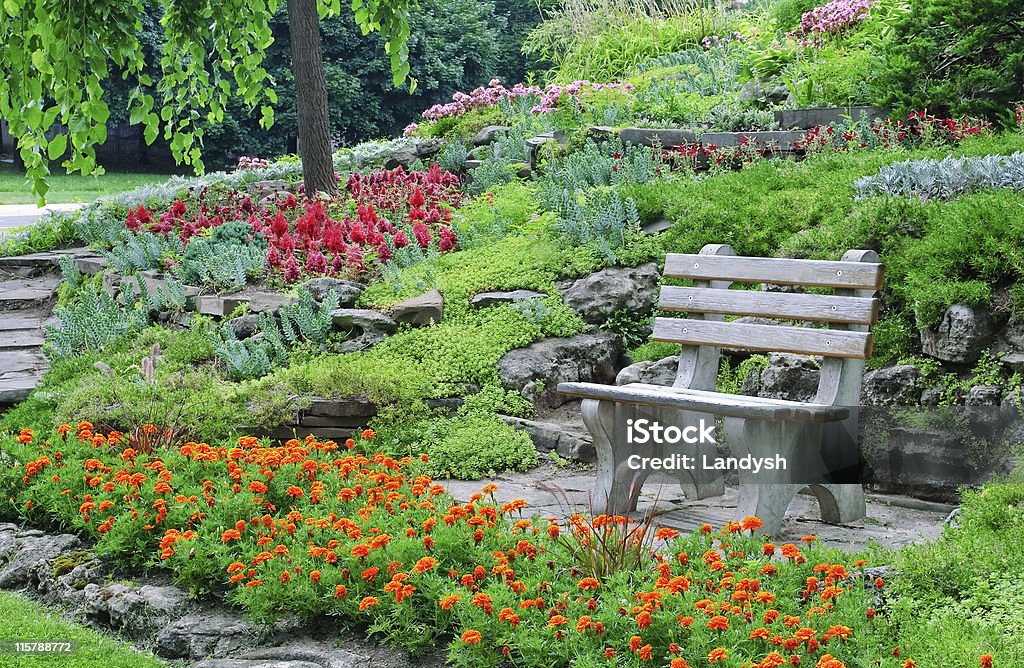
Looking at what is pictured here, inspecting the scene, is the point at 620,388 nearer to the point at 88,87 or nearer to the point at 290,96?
the point at 88,87

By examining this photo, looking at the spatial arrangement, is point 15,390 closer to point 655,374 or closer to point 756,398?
point 655,374

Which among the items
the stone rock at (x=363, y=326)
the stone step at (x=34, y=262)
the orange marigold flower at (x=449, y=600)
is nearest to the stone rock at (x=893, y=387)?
the orange marigold flower at (x=449, y=600)

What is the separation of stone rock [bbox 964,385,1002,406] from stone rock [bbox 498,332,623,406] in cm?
231

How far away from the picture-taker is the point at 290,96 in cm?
2788

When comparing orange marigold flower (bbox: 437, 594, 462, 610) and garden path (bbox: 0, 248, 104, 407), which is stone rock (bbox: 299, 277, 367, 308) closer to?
garden path (bbox: 0, 248, 104, 407)

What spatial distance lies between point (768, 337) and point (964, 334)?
1.11m

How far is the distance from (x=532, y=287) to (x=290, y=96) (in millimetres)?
22103

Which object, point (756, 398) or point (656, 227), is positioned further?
point (656, 227)

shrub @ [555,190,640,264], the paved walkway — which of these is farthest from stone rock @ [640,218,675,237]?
the paved walkway

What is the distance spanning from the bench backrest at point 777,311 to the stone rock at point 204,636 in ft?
7.76

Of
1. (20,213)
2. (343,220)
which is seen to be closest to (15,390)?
(343,220)

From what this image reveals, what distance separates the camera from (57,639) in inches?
154

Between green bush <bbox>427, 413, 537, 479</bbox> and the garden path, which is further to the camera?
the garden path

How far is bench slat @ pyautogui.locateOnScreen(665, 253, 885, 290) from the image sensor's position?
469cm
